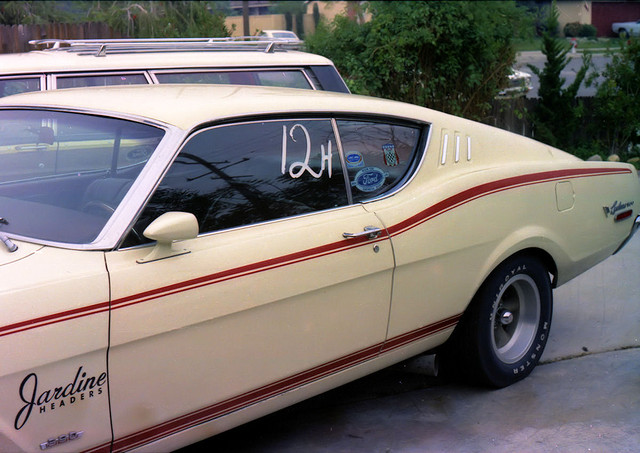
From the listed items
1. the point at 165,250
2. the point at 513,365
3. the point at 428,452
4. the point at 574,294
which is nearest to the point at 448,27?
the point at 574,294

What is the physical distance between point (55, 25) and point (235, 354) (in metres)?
10.1

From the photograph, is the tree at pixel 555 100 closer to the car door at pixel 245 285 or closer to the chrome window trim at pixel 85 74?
the chrome window trim at pixel 85 74

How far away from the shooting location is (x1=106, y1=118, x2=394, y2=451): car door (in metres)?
2.76

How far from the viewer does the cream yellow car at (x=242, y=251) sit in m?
2.63

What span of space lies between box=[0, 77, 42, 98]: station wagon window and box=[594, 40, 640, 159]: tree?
749 centimetres

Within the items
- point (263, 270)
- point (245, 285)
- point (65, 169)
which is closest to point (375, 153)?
point (263, 270)

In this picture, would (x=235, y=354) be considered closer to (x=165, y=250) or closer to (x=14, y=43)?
(x=165, y=250)

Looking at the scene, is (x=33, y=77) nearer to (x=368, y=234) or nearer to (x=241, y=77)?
(x=241, y=77)

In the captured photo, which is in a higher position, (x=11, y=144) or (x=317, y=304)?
(x=11, y=144)

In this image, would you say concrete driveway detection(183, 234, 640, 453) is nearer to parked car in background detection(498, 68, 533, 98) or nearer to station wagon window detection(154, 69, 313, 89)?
station wagon window detection(154, 69, 313, 89)

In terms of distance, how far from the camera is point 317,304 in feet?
10.7

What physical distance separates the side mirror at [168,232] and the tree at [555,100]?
8.66 meters

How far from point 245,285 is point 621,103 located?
28.8ft

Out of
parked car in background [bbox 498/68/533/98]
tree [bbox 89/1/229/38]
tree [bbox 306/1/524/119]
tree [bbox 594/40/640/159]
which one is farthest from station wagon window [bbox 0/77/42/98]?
tree [bbox 594/40/640/159]
